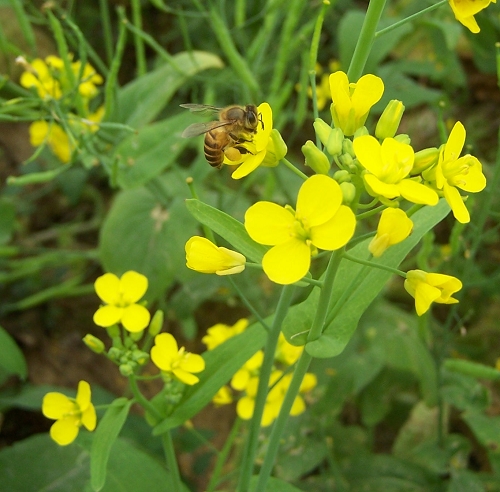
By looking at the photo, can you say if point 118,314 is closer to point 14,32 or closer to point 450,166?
point 450,166

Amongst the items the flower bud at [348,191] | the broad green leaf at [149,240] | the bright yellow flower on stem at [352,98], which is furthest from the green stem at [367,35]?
the broad green leaf at [149,240]

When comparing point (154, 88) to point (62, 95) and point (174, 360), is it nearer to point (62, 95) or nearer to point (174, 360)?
point (62, 95)

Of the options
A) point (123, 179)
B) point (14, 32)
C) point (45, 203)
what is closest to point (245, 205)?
point (123, 179)

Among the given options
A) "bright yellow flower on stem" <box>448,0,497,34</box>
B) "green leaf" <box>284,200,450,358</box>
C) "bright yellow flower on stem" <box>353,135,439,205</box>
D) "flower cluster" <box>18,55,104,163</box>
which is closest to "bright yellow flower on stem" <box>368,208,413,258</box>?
"bright yellow flower on stem" <box>353,135,439,205</box>

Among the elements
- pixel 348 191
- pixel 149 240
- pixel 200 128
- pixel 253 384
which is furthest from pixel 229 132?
pixel 149 240

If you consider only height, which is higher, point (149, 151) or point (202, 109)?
point (202, 109)

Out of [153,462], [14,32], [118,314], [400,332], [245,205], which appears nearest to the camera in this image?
[118,314]

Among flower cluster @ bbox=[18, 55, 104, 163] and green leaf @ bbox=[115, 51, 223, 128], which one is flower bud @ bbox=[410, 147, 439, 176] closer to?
flower cluster @ bbox=[18, 55, 104, 163]
